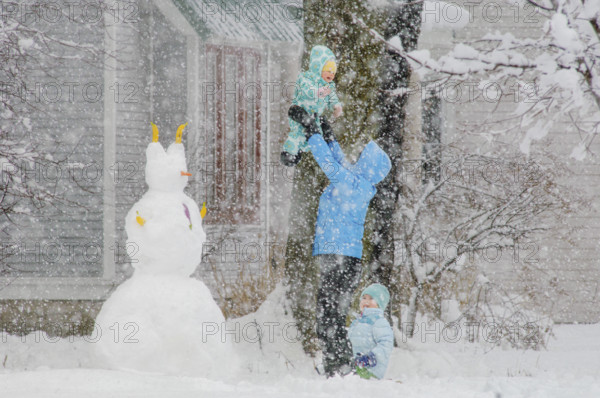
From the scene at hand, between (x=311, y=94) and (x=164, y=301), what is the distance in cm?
201

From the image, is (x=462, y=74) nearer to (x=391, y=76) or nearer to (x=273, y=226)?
(x=391, y=76)

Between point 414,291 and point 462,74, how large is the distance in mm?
2852

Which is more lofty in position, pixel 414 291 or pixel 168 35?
pixel 168 35

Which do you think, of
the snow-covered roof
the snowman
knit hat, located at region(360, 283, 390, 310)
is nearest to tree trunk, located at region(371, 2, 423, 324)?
knit hat, located at region(360, 283, 390, 310)

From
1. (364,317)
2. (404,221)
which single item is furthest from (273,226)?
(364,317)

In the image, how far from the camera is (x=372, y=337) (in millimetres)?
5363

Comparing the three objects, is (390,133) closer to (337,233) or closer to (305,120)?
(305,120)

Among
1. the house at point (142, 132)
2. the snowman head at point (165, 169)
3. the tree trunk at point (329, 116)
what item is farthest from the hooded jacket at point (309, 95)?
the house at point (142, 132)

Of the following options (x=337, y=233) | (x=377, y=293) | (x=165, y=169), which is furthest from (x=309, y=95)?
(x=377, y=293)

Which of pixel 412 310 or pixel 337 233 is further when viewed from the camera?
pixel 412 310

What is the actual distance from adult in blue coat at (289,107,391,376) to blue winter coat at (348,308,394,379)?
257 mm

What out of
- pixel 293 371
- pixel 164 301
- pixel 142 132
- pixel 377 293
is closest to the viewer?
pixel 164 301

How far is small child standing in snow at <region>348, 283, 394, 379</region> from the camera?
206 inches

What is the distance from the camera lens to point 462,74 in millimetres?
5535
